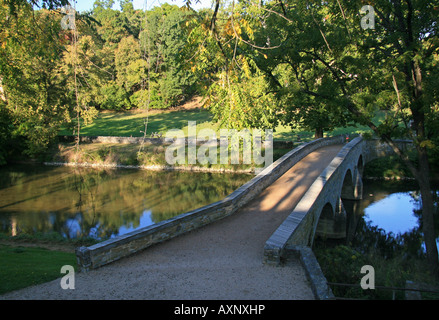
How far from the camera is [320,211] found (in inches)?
542

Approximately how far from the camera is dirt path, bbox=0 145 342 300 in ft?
23.2

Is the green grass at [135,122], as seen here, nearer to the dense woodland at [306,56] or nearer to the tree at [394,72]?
the dense woodland at [306,56]

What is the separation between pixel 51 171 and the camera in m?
35.0

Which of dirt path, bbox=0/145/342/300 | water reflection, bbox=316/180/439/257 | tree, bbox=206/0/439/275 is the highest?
tree, bbox=206/0/439/275

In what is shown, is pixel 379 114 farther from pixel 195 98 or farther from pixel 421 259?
pixel 421 259

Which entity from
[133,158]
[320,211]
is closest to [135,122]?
[133,158]

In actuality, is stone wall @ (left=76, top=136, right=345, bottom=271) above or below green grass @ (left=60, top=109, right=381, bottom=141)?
below

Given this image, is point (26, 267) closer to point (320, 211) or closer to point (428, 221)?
point (320, 211)

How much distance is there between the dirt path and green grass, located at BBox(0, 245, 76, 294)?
1.84ft

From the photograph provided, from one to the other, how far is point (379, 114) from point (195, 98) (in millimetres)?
31630

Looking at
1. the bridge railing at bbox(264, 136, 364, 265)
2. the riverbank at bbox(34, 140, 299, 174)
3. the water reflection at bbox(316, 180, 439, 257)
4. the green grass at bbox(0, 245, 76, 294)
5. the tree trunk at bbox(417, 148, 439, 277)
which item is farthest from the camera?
the riverbank at bbox(34, 140, 299, 174)

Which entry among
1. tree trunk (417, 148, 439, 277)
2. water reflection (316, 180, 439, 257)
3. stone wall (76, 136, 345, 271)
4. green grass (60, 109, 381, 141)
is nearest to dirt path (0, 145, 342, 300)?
stone wall (76, 136, 345, 271)

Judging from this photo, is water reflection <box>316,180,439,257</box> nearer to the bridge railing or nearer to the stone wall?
the bridge railing

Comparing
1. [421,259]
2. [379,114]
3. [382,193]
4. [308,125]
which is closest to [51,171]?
[308,125]
